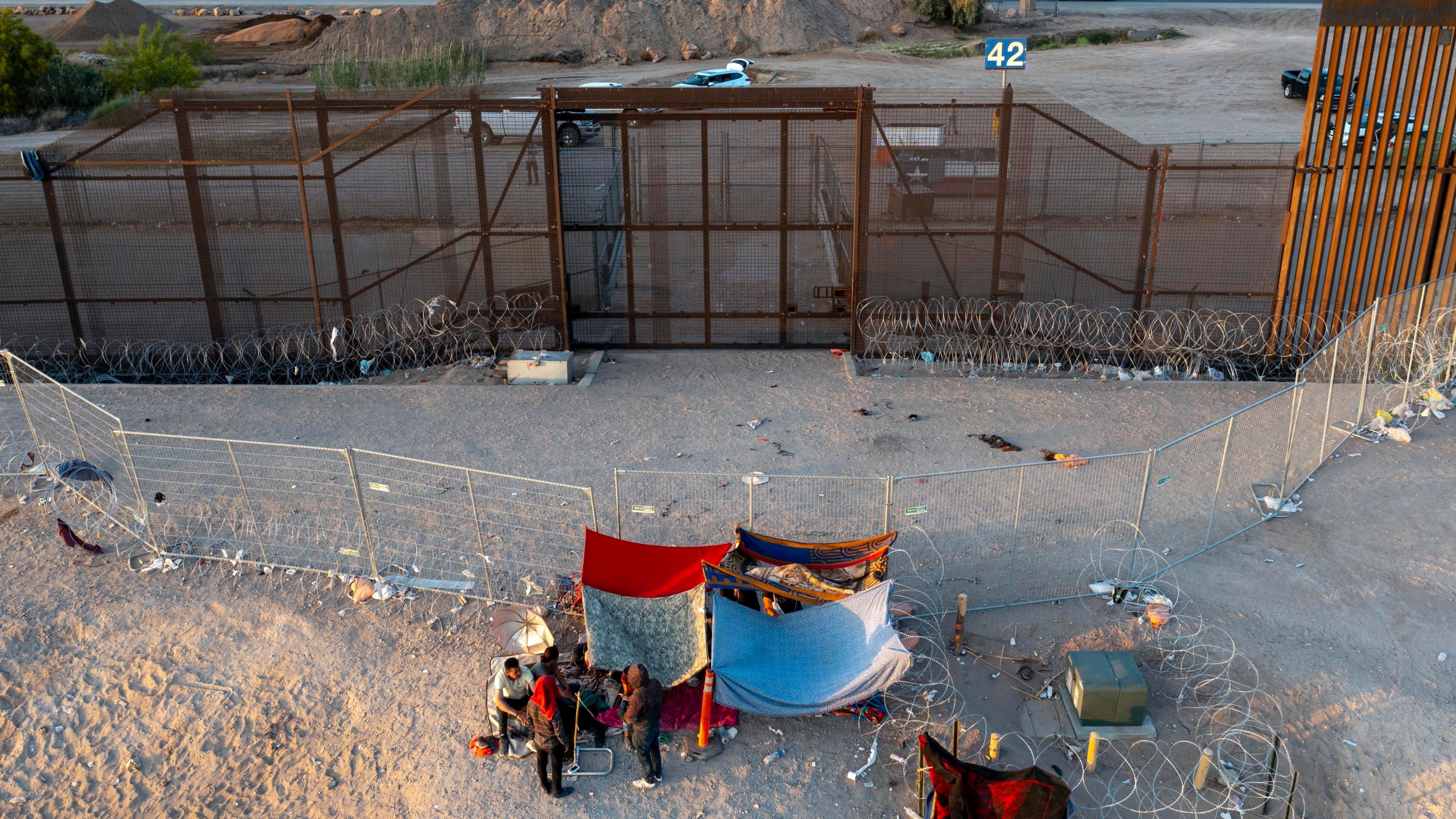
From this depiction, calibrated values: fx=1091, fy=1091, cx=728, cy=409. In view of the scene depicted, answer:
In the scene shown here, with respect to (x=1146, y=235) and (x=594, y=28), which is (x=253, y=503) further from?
(x=594, y=28)

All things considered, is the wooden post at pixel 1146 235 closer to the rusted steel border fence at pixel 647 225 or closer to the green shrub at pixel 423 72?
the rusted steel border fence at pixel 647 225

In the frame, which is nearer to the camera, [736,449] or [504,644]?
[504,644]

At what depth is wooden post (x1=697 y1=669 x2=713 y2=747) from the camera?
8.48 m

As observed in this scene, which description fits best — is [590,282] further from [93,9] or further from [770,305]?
[93,9]

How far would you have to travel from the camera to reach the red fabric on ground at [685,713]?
878 cm

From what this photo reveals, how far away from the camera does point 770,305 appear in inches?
673

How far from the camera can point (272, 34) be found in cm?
5691

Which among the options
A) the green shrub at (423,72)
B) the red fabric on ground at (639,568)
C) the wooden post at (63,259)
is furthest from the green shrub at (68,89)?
the red fabric on ground at (639,568)

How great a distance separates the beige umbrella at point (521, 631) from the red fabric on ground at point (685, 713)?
1006 millimetres

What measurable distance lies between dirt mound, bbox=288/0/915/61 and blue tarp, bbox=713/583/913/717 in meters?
44.2

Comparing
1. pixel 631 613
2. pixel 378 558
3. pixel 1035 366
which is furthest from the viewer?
pixel 1035 366

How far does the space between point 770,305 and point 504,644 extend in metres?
8.73

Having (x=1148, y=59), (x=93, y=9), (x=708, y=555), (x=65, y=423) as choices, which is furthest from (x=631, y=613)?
(x=93, y=9)

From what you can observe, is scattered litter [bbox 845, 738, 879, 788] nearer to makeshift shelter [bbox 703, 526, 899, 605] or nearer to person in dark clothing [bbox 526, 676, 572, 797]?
makeshift shelter [bbox 703, 526, 899, 605]
